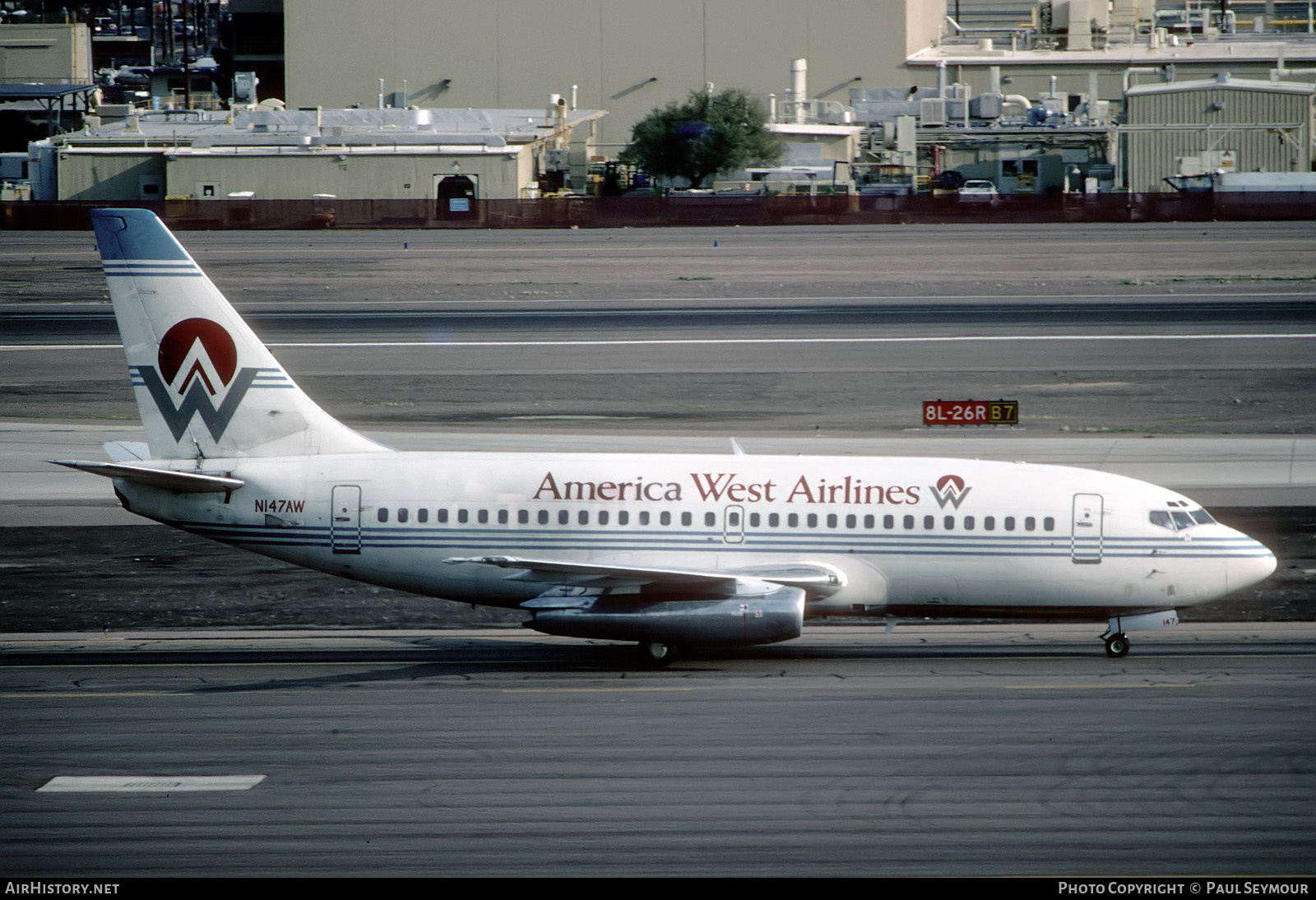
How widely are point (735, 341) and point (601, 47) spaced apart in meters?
78.7

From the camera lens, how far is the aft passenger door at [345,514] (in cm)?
2298

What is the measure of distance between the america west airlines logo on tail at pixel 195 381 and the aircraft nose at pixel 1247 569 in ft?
50.4

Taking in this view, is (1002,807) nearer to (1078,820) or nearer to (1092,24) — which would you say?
(1078,820)

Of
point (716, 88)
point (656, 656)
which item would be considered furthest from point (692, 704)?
point (716, 88)

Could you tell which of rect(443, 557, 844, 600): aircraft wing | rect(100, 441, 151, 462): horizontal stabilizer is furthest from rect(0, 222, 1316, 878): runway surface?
rect(100, 441, 151, 462): horizontal stabilizer

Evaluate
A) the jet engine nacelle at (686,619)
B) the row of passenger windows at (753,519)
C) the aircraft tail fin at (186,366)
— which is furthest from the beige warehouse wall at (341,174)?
the jet engine nacelle at (686,619)

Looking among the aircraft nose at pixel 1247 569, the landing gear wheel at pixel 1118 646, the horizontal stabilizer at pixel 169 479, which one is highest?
the horizontal stabilizer at pixel 169 479

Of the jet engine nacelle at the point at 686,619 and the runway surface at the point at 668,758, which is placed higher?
the jet engine nacelle at the point at 686,619

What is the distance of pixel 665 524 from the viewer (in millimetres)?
22734

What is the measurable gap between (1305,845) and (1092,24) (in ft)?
417

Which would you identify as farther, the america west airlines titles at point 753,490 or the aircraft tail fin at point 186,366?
the aircraft tail fin at point 186,366

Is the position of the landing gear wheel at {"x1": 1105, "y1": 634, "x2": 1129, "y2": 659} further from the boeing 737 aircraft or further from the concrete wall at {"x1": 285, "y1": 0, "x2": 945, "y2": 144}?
the concrete wall at {"x1": 285, "y1": 0, "x2": 945, "y2": 144}

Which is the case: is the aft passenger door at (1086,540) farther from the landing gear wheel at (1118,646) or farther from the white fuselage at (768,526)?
the landing gear wheel at (1118,646)

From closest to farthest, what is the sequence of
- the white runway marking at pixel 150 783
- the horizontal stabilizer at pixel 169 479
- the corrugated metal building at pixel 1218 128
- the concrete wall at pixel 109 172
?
the white runway marking at pixel 150 783 < the horizontal stabilizer at pixel 169 479 < the concrete wall at pixel 109 172 < the corrugated metal building at pixel 1218 128
